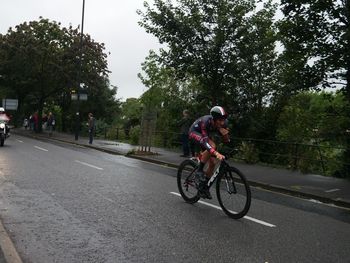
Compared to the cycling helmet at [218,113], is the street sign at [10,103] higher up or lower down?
higher up

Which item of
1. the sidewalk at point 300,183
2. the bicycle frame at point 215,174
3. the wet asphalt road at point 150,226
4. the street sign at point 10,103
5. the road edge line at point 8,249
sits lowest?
the road edge line at point 8,249

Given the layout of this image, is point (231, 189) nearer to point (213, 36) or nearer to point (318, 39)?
point (318, 39)

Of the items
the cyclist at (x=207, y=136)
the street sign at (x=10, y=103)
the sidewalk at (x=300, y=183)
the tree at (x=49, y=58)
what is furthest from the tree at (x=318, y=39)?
the street sign at (x=10, y=103)

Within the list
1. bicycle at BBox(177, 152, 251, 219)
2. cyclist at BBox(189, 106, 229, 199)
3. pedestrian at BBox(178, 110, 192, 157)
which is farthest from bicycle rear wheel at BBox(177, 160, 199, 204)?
pedestrian at BBox(178, 110, 192, 157)

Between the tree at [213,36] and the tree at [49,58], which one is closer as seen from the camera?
the tree at [213,36]

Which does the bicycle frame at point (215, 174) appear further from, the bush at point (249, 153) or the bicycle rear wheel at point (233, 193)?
the bush at point (249, 153)

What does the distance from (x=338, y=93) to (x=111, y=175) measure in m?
6.94

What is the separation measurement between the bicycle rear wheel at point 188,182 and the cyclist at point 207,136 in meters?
0.22

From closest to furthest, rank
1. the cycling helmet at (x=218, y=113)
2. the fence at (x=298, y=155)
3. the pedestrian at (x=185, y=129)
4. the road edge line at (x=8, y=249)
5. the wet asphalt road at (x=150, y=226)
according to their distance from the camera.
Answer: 1. the road edge line at (x=8, y=249)
2. the wet asphalt road at (x=150, y=226)
3. the cycling helmet at (x=218, y=113)
4. the fence at (x=298, y=155)
5. the pedestrian at (x=185, y=129)

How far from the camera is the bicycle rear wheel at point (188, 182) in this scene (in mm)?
9242

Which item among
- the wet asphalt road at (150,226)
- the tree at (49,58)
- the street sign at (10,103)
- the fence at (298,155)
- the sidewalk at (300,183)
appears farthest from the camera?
the street sign at (10,103)

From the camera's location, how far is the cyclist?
8.45 meters

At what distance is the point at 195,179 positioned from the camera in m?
9.10

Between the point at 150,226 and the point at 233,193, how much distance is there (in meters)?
1.67
